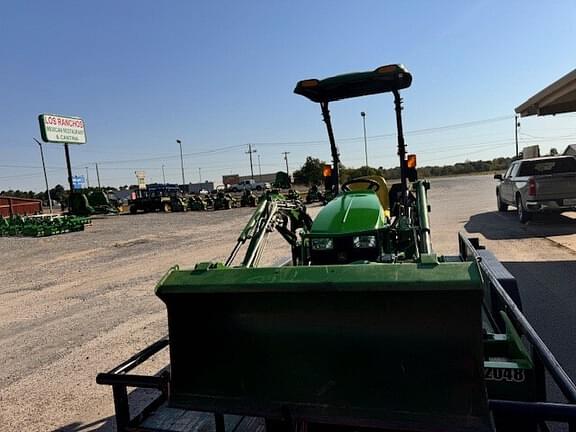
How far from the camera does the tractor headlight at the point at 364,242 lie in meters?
4.21

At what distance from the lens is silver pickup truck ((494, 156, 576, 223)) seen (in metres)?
11.0

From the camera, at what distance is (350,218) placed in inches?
174

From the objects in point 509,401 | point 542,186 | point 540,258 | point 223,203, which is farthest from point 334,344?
point 223,203

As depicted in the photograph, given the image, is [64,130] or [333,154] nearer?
[333,154]

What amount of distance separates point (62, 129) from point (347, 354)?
3325cm

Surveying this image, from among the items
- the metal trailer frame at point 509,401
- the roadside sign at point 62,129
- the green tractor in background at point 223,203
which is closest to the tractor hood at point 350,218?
the metal trailer frame at point 509,401

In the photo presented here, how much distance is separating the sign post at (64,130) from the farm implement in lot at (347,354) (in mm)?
28770

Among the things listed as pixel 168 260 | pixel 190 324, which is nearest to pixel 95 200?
pixel 168 260

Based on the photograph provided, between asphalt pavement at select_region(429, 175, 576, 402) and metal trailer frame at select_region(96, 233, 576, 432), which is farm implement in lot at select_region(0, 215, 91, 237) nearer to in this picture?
asphalt pavement at select_region(429, 175, 576, 402)

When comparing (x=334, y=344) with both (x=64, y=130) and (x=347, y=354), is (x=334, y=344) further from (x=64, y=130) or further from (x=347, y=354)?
(x=64, y=130)

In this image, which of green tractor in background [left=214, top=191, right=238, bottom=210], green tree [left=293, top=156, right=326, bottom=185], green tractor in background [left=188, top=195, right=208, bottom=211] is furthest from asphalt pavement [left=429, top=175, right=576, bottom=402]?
green tree [left=293, top=156, right=326, bottom=185]

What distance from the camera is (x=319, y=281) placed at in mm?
2307

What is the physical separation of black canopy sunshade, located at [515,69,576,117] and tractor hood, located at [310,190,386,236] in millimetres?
8398

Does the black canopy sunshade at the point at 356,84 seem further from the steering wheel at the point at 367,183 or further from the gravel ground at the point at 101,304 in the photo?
the gravel ground at the point at 101,304
